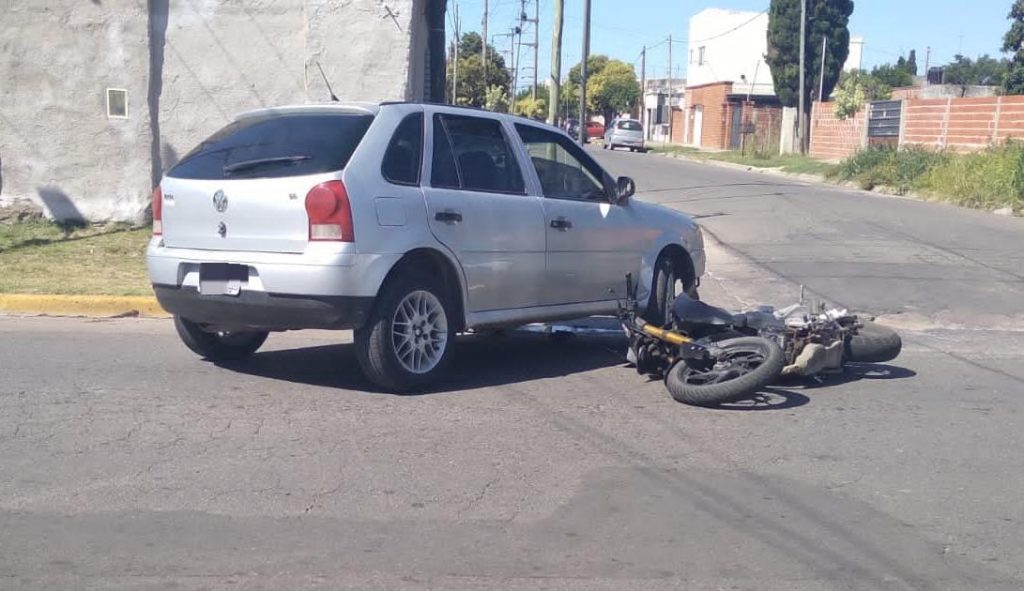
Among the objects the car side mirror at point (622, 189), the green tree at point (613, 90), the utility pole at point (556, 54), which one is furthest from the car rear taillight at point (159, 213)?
the green tree at point (613, 90)

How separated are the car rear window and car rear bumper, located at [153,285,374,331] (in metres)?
0.73

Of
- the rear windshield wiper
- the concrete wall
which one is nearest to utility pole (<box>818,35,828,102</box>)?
the concrete wall

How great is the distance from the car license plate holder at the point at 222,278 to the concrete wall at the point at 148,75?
773 cm

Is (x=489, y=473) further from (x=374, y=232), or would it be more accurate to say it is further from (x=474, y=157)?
(x=474, y=157)

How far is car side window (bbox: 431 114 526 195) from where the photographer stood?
7.34m

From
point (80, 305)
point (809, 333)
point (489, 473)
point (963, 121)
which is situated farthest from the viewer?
point (963, 121)

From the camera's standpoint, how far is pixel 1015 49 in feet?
167

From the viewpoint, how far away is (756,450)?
618 centimetres

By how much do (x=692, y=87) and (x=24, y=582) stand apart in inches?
2854

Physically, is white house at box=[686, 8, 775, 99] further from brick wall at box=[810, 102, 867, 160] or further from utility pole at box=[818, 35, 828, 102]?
brick wall at box=[810, 102, 867, 160]

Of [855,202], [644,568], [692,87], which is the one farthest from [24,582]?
[692,87]

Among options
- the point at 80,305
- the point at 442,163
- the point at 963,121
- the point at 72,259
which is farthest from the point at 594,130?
the point at 442,163

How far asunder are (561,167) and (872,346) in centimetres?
251

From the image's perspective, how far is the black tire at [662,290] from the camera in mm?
8781
